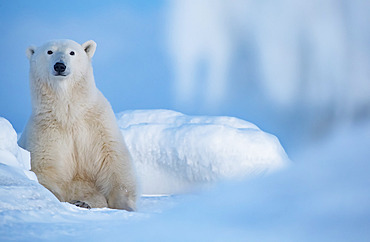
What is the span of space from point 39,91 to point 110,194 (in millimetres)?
925

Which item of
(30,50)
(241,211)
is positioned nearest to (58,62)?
(30,50)

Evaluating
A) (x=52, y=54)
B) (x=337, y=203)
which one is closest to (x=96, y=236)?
(x=337, y=203)

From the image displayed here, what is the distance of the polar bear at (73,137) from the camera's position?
3092 millimetres

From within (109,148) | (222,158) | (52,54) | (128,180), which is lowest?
(222,158)

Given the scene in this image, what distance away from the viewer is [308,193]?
2092mm

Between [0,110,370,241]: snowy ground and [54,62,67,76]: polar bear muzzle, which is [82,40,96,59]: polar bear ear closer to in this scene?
[54,62,67,76]: polar bear muzzle

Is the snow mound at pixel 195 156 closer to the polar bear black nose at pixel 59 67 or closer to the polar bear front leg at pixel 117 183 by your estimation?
the polar bear front leg at pixel 117 183

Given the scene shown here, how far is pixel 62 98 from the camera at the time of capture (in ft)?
10.2

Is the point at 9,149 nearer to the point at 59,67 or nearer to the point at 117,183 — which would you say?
the point at 59,67

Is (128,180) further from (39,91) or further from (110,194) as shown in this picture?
(39,91)

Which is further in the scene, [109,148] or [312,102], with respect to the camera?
[312,102]

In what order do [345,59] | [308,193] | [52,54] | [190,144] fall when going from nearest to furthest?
1. [308,193]
2. [52,54]
3. [190,144]
4. [345,59]

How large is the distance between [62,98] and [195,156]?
2659 mm

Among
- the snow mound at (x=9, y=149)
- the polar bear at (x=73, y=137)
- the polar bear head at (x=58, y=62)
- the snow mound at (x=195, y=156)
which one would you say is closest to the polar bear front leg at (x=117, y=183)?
the polar bear at (x=73, y=137)
